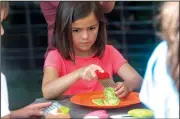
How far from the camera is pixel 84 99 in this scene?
1.89 meters

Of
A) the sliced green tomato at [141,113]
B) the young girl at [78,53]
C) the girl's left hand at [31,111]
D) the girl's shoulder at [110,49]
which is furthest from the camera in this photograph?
the girl's shoulder at [110,49]

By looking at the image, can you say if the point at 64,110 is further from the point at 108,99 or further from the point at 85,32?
the point at 85,32

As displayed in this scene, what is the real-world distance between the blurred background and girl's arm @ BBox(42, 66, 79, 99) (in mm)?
46

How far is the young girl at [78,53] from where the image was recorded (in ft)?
6.33

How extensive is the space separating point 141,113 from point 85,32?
407 millimetres

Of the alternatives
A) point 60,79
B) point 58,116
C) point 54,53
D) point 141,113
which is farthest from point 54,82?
point 141,113

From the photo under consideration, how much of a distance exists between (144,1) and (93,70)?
0.31 meters

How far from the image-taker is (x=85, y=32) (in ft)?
6.34

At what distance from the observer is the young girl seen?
193 cm

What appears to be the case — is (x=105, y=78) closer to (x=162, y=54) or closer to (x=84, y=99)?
(x=84, y=99)

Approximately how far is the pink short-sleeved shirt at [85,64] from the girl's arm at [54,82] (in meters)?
0.03

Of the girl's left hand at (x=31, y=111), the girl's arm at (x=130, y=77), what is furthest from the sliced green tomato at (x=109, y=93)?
the girl's left hand at (x=31, y=111)

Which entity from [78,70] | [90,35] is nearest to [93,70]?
[78,70]

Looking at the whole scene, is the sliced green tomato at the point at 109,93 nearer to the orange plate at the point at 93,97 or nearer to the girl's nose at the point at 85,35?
the orange plate at the point at 93,97
